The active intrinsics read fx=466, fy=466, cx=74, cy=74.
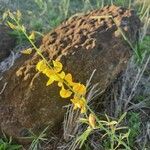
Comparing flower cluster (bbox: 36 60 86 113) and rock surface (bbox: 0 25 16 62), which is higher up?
flower cluster (bbox: 36 60 86 113)

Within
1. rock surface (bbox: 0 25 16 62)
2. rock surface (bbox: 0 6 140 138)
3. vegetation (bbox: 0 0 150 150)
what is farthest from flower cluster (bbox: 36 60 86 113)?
rock surface (bbox: 0 25 16 62)

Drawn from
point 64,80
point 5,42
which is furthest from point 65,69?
point 5,42

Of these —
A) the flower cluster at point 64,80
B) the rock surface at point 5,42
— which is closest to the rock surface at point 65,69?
the rock surface at point 5,42

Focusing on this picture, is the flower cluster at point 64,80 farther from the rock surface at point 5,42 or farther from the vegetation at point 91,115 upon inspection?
the rock surface at point 5,42

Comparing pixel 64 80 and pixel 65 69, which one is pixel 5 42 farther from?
pixel 64 80

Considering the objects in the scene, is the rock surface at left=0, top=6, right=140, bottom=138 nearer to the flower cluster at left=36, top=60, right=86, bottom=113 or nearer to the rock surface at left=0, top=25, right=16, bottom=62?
the rock surface at left=0, top=25, right=16, bottom=62

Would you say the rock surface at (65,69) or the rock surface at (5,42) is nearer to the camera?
the rock surface at (65,69)

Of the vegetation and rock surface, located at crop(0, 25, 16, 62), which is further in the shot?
rock surface, located at crop(0, 25, 16, 62)

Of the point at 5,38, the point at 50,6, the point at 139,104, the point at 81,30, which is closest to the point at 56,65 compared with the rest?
the point at 81,30
